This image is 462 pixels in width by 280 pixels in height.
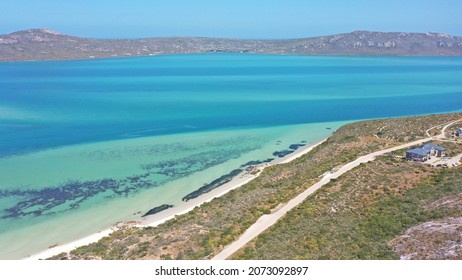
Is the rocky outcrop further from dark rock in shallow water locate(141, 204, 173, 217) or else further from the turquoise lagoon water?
the turquoise lagoon water

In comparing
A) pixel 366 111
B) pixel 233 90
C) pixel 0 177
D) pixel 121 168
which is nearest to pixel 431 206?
pixel 121 168

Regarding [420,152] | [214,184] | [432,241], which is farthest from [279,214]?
[420,152]

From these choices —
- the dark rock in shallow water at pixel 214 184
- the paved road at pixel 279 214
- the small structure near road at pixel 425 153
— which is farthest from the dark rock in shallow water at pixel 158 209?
the small structure near road at pixel 425 153

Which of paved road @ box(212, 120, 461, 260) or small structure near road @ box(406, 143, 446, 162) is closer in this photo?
paved road @ box(212, 120, 461, 260)

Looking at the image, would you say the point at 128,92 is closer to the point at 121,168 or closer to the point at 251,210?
the point at 121,168

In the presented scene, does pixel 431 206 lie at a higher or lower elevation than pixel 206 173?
higher

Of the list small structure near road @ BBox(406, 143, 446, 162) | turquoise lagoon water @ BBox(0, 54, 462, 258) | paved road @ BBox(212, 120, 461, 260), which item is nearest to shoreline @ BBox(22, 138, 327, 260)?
turquoise lagoon water @ BBox(0, 54, 462, 258)
